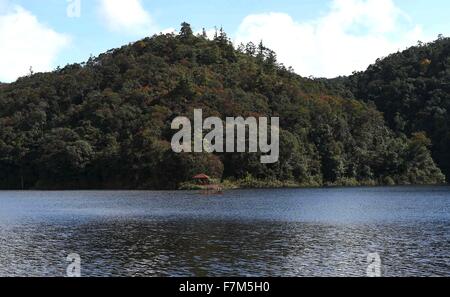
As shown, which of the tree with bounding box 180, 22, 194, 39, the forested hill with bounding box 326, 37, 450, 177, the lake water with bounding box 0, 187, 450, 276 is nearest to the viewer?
the lake water with bounding box 0, 187, 450, 276

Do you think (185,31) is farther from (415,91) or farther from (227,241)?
(227,241)

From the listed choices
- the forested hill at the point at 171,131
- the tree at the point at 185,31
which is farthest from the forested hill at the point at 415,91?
the tree at the point at 185,31

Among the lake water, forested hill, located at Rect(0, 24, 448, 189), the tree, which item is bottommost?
the lake water

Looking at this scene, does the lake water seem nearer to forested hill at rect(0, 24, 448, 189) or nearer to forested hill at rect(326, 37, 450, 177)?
forested hill at rect(0, 24, 448, 189)

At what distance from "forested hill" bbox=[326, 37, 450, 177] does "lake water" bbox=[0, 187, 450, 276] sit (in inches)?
3594

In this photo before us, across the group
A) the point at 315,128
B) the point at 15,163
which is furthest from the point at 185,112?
the point at 15,163

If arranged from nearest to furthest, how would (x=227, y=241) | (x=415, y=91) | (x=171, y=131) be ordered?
(x=227, y=241) < (x=171, y=131) < (x=415, y=91)

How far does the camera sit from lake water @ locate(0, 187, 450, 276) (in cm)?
2984

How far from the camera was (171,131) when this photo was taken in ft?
420

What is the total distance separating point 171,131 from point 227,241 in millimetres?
90755

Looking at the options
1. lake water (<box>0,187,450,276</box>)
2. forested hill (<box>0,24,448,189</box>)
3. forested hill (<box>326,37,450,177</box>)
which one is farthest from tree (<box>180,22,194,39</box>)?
lake water (<box>0,187,450,276</box>)

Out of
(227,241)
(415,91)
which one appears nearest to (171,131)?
(415,91)

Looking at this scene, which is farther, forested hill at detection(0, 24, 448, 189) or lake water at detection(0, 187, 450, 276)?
forested hill at detection(0, 24, 448, 189)
